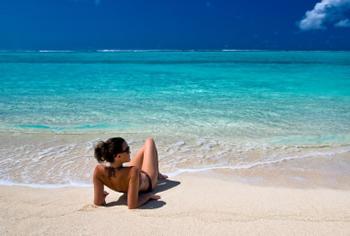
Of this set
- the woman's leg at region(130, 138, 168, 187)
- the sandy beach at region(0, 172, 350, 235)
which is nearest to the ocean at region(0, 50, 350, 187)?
the woman's leg at region(130, 138, 168, 187)

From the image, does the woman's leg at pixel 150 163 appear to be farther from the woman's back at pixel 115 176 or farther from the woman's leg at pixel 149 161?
the woman's back at pixel 115 176

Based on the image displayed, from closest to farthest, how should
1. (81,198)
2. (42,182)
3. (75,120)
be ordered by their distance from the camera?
(81,198)
(42,182)
(75,120)

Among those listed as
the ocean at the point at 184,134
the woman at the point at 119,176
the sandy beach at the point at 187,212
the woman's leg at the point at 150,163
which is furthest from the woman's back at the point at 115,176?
the ocean at the point at 184,134

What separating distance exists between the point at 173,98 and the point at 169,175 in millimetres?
8471

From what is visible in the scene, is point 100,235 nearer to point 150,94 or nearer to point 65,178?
point 65,178

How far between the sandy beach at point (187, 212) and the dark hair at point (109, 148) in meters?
0.49

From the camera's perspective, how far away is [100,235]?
306 cm

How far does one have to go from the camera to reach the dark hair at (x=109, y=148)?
3.71m

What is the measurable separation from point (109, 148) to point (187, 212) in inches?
36.2

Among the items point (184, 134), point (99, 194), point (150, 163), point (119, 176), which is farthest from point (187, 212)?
point (184, 134)

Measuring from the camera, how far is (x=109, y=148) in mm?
3727

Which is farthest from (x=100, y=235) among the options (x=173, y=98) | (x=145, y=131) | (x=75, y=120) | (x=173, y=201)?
(x=173, y=98)

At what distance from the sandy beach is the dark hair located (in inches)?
19.4

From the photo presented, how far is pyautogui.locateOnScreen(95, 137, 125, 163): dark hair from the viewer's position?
3.71 meters
